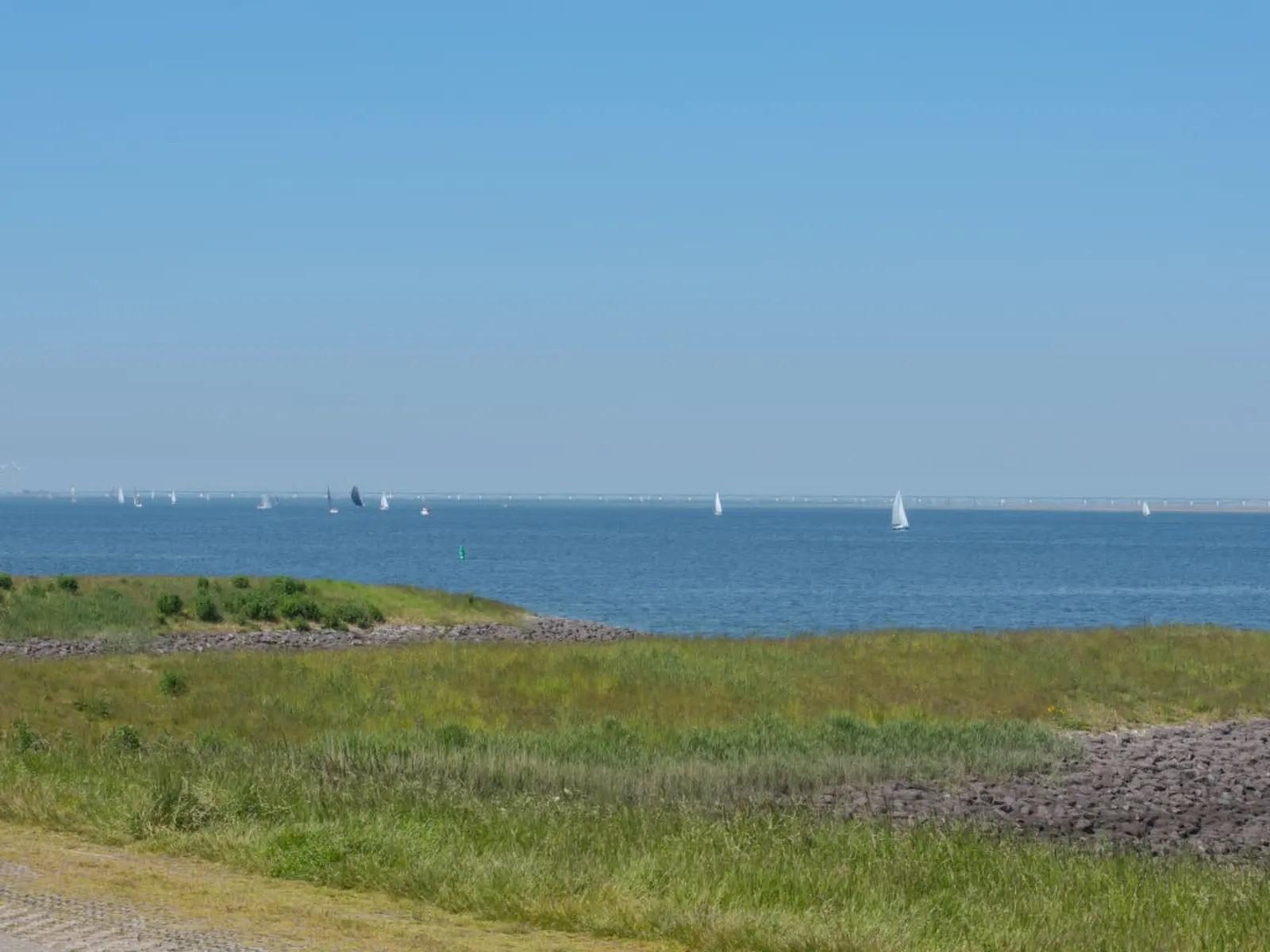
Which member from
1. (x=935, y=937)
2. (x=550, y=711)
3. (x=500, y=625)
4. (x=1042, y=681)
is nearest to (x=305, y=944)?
(x=935, y=937)

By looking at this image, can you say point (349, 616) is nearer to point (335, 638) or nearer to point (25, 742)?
point (335, 638)

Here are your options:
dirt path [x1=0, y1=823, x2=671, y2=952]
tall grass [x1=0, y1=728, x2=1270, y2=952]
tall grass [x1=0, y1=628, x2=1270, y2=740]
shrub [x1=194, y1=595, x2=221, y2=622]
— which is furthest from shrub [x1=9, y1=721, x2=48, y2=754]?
shrub [x1=194, y1=595, x2=221, y2=622]

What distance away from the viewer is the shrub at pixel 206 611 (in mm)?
62562

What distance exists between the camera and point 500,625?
67.6m

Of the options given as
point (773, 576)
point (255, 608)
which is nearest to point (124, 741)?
point (255, 608)

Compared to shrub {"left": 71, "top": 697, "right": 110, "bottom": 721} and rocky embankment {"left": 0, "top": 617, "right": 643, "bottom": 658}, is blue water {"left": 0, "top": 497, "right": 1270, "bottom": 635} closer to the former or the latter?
rocky embankment {"left": 0, "top": 617, "right": 643, "bottom": 658}

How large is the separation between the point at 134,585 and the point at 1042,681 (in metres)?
38.7

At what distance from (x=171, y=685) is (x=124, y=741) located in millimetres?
10847

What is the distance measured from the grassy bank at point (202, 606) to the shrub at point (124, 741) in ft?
103

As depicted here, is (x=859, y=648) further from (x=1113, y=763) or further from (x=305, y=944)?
(x=305, y=944)

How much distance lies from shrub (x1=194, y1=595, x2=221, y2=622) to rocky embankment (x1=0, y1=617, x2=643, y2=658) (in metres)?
1.67

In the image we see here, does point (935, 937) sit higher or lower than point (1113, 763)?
higher

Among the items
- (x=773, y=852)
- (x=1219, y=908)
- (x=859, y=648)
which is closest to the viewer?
(x=1219, y=908)

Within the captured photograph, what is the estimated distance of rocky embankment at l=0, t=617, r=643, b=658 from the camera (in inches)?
2055
